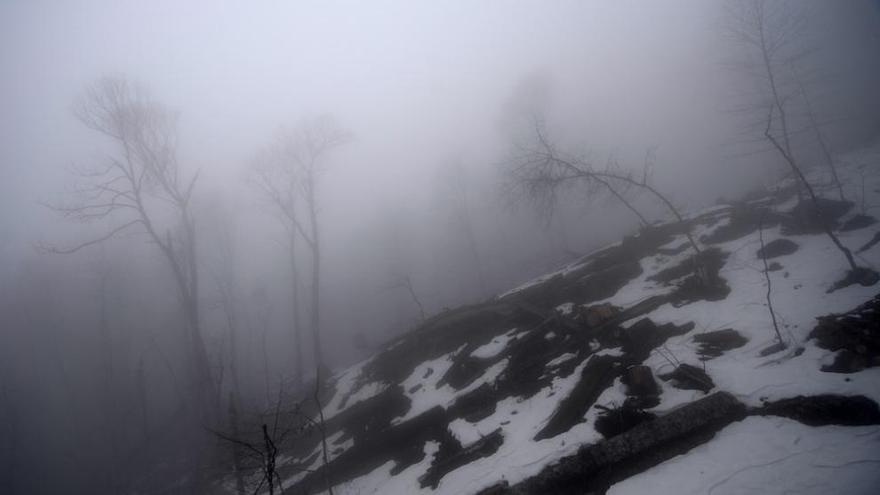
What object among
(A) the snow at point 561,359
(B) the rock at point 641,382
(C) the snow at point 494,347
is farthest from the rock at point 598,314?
(B) the rock at point 641,382

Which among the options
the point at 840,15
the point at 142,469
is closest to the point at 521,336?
the point at 142,469

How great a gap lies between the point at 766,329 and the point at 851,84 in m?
43.6

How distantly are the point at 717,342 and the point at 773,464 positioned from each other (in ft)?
12.2

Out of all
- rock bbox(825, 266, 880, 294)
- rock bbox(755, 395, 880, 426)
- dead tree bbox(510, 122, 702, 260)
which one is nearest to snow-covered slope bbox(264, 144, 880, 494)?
rock bbox(755, 395, 880, 426)

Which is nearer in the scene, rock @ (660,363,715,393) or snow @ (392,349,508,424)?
rock @ (660,363,715,393)

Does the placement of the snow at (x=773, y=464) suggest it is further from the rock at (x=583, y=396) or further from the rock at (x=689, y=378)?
the rock at (x=583, y=396)

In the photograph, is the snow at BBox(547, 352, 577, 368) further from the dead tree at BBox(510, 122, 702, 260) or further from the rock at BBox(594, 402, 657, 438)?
the dead tree at BBox(510, 122, 702, 260)

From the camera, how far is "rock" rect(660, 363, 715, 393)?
292 inches

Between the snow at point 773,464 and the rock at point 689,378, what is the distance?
1.01m

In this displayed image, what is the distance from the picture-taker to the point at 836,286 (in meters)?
9.15

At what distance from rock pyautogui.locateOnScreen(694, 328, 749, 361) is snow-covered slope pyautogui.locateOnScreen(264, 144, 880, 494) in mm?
41

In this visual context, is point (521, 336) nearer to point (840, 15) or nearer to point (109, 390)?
point (109, 390)

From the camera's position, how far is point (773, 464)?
547cm

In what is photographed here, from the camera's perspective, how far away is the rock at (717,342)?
840 cm
